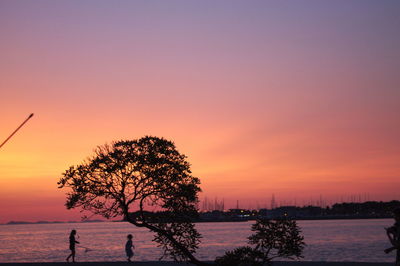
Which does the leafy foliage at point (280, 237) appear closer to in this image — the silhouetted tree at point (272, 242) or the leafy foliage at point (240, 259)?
the silhouetted tree at point (272, 242)

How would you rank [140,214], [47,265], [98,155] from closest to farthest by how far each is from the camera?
[98,155] → [140,214] → [47,265]

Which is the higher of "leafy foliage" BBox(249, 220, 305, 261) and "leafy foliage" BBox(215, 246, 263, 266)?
"leafy foliage" BBox(249, 220, 305, 261)

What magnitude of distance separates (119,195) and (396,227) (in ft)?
37.0

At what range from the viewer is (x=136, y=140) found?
65.5 feet

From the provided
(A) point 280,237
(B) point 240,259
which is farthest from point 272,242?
(B) point 240,259

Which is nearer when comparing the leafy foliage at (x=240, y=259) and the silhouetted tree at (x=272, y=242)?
the leafy foliage at (x=240, y=259)

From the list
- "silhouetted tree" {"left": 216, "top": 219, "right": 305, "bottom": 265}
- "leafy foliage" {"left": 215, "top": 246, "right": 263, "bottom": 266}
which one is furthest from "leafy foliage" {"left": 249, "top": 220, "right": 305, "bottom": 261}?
"leafy foliage" {"left": 215, "top": 246, "right": 263, "bottom": 266}

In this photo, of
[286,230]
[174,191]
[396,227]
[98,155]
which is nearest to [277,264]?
[286,230]

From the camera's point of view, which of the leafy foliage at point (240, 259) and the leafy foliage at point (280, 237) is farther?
the leafy foliage at point (280, 237)

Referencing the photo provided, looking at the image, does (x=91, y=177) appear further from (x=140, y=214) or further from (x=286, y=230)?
(x=286, y=230)

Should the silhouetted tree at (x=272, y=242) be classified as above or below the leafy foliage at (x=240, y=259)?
above

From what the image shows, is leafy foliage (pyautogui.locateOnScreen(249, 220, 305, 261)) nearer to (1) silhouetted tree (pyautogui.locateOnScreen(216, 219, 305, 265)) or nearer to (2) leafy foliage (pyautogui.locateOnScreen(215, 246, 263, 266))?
(1) silhouetted tree (pyautogui.locateOnScreen(216, 219, 305, 265))

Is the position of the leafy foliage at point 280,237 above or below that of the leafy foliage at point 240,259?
above

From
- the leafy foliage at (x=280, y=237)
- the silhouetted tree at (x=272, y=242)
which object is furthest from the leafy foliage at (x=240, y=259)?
the leafy foliage at (x=280, y=237)
